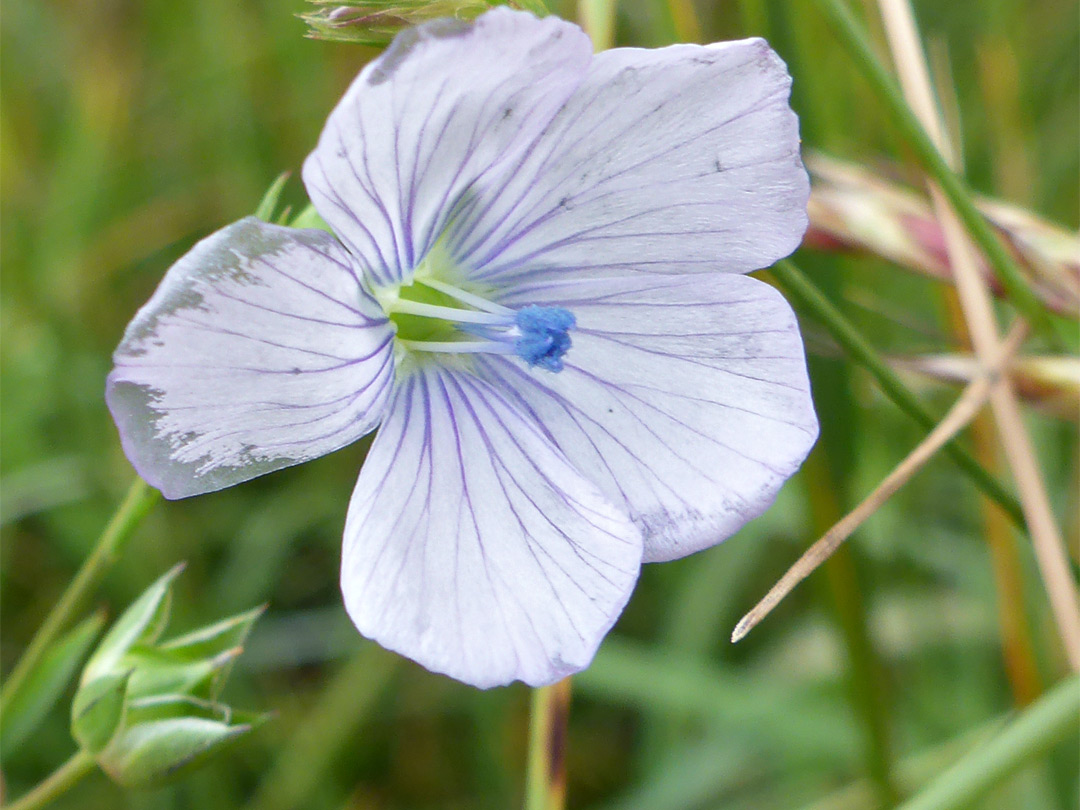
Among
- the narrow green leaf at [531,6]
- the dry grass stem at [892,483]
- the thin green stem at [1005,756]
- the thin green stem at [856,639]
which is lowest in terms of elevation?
the thin green stem at [856,639]

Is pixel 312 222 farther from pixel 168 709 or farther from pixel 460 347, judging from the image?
pixel 168 709

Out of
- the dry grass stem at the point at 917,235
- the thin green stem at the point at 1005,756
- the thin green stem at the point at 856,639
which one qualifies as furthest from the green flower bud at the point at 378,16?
the thin green stem at the point at 856,639

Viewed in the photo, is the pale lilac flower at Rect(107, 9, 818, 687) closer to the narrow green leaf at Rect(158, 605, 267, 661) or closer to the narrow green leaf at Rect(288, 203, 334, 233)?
the narrow green leaf at Rect(288, 203, 334, 233)

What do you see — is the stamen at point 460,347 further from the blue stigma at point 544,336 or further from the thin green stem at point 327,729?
the thin green stem at point 327,729

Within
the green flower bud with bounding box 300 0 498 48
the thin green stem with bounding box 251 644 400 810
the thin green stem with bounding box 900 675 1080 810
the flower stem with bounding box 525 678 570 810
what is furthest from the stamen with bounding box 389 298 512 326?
the thin green stem with bounding box 251 644 400 810

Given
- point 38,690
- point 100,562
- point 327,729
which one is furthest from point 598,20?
point 327,729
